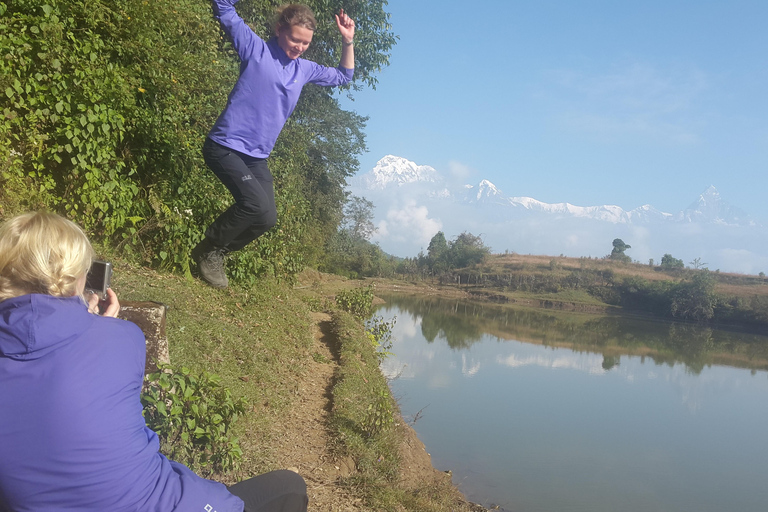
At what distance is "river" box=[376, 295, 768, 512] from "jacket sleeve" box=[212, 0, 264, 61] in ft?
18.3

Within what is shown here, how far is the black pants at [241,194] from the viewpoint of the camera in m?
3.76

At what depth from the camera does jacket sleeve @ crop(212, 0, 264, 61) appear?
3.50 meters

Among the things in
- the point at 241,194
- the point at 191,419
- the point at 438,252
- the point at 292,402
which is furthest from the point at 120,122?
the point at 438,252

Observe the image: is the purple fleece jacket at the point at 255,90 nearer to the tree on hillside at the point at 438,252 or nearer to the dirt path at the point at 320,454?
the dirt path at the point at 320,454

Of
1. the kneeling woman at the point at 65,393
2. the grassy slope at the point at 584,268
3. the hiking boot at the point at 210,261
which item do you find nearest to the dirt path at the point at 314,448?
the hiking boot at the point at 210,261

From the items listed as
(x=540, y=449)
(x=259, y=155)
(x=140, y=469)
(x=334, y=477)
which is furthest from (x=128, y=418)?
(x=540, y=449)

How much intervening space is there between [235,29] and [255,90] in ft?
1.27

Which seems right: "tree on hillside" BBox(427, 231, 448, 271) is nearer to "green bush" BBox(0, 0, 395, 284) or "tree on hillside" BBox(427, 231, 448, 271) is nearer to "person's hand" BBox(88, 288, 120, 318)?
"green bush" BBox(0, 0, 395, 284)

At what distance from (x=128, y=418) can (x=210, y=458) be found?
199 centimetres

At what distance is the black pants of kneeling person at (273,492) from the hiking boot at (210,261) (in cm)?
284

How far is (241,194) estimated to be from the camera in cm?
387

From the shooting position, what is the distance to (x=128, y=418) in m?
1.54

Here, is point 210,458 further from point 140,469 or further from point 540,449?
point 540,449

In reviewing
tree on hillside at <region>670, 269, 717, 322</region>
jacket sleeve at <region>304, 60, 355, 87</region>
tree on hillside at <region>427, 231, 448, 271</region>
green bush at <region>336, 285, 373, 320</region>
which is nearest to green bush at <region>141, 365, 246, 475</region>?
jacket sleeve at <region>304, 60, 355, 87</region>
